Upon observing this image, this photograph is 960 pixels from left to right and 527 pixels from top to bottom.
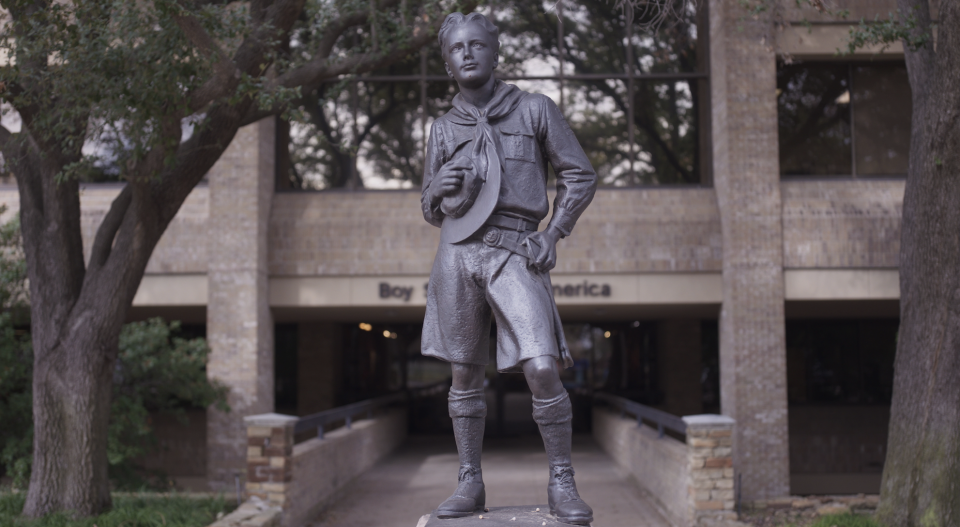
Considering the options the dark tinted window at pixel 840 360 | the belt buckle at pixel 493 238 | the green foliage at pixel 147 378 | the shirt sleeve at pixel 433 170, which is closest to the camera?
the belt buckle at pixel 493 238

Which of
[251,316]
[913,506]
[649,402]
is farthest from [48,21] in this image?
[649,402]

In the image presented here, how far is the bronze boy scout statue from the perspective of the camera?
4.29 metres

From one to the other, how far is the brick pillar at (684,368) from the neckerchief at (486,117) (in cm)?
1554

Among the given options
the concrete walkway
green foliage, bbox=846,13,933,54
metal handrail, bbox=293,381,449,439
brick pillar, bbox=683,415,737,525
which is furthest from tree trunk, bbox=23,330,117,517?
green foliage, bbox=846,13,933,54

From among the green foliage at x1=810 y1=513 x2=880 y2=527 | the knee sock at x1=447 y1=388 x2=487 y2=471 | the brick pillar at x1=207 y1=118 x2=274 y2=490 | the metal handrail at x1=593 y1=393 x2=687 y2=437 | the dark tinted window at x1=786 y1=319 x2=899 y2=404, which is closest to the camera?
the knee sock at x1=447 y1=388 x2=487 y2=471

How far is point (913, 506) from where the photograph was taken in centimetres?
759

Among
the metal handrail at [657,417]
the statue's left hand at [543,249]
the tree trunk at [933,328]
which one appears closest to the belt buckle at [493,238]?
the statue's left hand at [543,249]

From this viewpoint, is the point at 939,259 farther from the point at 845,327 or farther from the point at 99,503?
the point at 845,327

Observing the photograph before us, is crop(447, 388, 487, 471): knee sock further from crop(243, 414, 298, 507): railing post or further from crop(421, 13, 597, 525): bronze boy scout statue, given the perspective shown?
crop(243, 414, 298, 507): railing post

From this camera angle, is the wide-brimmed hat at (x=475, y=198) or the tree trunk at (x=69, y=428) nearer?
the wide-brimmed hat at (x=475, y=198)

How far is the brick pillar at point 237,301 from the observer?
13.1 metres

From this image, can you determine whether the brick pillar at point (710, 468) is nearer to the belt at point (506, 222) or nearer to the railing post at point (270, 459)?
the railing post at point (270, 459)

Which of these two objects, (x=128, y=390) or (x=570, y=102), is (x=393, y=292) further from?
(x=570, y=102)

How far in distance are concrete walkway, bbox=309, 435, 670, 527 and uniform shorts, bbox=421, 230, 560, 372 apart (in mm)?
6071
